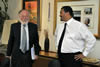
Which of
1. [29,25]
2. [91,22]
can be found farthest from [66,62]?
[91,22]

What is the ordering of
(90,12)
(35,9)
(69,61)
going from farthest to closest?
(35,9) < (90,12) < (69,61)

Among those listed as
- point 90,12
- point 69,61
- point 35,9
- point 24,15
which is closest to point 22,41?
point 24,15

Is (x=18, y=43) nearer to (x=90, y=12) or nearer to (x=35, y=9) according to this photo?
(x=90, y=12)

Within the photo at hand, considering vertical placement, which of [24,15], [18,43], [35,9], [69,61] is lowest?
[69,61]

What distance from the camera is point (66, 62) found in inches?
99.1

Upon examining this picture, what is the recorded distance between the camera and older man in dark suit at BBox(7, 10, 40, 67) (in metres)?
2.59

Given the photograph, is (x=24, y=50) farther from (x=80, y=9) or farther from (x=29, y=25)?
(x=80, y=9)

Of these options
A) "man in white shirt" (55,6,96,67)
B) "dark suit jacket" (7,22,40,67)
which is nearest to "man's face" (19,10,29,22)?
"dark suit jacket" (7,22,40,67)

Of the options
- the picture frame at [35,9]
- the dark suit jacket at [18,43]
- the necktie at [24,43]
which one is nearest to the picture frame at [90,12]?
the picture frame at [35,9]

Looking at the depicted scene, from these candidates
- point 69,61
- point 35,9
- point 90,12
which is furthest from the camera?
point 35,9

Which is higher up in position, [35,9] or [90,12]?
[35,9]

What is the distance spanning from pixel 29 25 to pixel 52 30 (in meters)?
1.22

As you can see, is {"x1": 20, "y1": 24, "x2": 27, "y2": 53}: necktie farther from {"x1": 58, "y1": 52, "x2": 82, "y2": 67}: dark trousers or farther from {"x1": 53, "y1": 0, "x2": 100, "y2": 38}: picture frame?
{"x1": 53, "y1": 0, "x2": 100, "y2": 38}: picture frame

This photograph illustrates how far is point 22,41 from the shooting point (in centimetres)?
258
